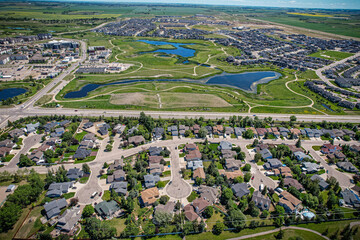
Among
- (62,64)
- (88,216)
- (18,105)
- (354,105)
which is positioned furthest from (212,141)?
(62,64)

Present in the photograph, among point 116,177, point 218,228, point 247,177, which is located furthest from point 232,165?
point 116,177

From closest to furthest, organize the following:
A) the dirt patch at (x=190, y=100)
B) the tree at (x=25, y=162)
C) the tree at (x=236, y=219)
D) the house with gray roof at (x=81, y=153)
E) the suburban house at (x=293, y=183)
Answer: the tree at (x=236, y=219)
the suburban house at (x=293, y=183)
the tree at (x=25, y=162)
the house with gray roof at (x=81, y=153)
the dirt patch at (x=190, y=100)

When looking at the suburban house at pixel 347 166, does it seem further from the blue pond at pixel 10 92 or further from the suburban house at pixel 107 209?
the blue pond at pixel 10 92

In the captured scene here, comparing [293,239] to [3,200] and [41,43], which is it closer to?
[3,200]

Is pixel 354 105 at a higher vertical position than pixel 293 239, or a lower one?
higher

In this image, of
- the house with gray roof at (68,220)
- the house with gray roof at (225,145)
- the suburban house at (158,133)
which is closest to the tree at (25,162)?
the house with gray roof at (68,220)

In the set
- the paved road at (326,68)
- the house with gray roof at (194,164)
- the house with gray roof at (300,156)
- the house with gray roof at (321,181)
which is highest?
the paved road at (326,68)
